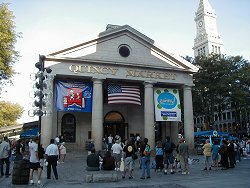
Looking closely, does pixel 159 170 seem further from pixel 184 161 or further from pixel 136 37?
pixel 136 37

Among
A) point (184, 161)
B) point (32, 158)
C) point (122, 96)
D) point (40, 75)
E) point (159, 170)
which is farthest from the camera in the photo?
point (122, 96)

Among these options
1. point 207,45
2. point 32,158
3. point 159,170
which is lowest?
point 159,170

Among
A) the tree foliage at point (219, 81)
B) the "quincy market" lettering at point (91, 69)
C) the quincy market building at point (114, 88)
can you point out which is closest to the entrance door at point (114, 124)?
the quincy market building at point (114, 88)

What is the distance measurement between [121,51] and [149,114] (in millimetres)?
7158

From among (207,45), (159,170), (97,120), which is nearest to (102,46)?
(97,120)

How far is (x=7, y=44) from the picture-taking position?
27.2 metres

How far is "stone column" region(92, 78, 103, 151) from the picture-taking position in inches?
1016

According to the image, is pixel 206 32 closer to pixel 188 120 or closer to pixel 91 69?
pixel 188 120

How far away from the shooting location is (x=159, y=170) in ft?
54.8

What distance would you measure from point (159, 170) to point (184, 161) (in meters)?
2.18

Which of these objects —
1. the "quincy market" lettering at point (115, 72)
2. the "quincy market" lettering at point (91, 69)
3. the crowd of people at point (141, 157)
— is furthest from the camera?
the "quincy market" lettering at point (115, 72)

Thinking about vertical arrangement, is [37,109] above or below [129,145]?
above

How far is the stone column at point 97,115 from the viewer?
2580cm

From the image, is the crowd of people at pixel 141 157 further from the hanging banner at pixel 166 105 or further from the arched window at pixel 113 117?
the arched window at pixel 113 117
